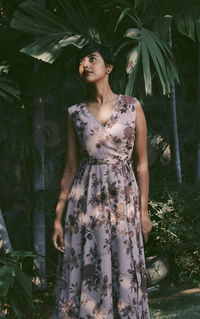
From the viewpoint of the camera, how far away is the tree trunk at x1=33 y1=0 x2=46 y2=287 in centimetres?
521

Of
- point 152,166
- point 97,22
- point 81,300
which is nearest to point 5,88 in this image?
point 97,22

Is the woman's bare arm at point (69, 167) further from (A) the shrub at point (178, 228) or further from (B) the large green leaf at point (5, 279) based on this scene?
(A) the shrub at point (178, 228)

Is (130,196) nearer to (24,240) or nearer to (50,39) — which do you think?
(50,39)

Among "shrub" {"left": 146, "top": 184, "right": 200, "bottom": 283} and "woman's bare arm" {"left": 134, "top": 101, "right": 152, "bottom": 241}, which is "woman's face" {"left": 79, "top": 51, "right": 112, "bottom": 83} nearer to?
"woman's bare arm" {"left": 134, "top": 101, "right": 152, "bottom": 241}

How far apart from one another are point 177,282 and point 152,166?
1628mm

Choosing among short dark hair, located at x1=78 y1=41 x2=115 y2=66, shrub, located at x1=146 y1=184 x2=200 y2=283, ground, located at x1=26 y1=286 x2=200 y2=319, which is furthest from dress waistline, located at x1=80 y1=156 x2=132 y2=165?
shrub, located at x1=146 y1=184 x2=200 y2=283

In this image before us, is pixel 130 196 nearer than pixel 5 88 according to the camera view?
Yes

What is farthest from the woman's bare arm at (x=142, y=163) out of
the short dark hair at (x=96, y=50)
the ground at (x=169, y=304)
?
the ground at (x=169, y=304)

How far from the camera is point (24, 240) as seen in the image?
605cm

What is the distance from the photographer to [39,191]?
521 cm

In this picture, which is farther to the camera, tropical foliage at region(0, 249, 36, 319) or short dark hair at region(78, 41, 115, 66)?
tropical foliage at region(0, 249, 36, 319)

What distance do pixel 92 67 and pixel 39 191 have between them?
2083mm

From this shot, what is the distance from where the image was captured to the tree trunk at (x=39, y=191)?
5.21 metres

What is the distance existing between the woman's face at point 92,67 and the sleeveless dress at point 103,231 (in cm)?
16
